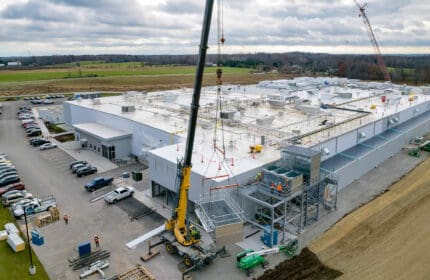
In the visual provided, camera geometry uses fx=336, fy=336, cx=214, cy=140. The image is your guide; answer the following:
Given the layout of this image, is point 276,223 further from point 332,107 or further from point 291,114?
point 332,107

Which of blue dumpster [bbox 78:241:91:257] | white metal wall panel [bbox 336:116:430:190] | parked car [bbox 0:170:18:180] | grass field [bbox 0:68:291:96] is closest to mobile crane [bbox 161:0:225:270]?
blue dumpster [bbox 78:241:91:257]

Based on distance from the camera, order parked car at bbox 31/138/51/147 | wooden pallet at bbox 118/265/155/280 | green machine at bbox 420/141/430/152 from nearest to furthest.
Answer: wooden pallet at bbox 118/265/155/280 → green machine at bbox 420/141/430/152 → parked car at bbox 31/138/51/147

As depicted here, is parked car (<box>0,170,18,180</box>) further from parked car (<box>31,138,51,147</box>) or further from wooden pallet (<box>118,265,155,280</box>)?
wooden pallet (<box>118,265,155,280</box>)

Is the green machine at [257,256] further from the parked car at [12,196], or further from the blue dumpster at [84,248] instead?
the parked car at [12,196]

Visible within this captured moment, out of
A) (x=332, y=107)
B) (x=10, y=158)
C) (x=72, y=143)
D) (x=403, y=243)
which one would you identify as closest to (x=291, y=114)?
(x=332, y=107)

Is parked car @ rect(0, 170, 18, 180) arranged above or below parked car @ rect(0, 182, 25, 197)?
above

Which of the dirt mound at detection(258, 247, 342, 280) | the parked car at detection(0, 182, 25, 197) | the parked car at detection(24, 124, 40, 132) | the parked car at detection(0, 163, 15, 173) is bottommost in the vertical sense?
the dirt mound at detection(258, 247, 342, 280)

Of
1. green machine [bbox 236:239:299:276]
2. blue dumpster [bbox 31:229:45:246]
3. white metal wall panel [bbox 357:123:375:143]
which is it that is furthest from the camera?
white metal wall panel [bbox 357:123:375:143]
